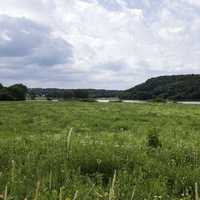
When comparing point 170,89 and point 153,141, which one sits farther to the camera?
point 170,89

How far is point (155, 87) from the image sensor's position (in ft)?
491

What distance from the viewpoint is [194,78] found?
148500 mm

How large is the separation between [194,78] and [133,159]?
141292 mm

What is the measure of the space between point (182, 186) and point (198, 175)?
47cm

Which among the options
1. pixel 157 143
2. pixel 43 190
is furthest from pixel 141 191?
pixel 157 143

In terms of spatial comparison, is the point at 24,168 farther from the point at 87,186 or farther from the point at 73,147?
the point at 73,147

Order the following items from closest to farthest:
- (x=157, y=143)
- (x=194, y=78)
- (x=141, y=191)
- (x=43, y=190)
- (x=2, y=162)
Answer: (x=43, y=190)
(x=141, y=191)
(x=2, y=162)
(x=157, y=143)
(x=194, y=78)

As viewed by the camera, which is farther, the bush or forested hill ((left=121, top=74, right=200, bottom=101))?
forested hill ((left=121, top=74, right=200, bottom=101))

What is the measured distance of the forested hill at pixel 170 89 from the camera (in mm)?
135250

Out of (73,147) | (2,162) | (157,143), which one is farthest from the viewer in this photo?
(157,143)

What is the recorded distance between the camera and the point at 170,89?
143 meters

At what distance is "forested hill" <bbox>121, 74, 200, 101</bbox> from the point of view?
13525 cm

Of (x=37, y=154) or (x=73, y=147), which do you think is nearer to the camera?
(x=37, y=154)

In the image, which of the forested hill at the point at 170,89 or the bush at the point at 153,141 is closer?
the bush at the point at 153,141
